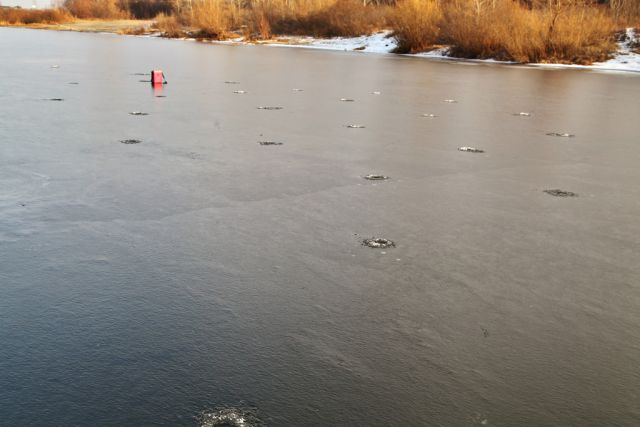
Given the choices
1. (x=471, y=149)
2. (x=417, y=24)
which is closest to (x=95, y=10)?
(x=417, y=24)

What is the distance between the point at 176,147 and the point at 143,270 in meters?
3.65

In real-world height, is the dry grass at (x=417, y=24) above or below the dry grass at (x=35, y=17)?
below

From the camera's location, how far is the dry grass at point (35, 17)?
62822mm

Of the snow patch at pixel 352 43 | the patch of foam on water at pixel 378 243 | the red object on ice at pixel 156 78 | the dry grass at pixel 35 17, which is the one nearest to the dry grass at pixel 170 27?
the snow patch at pixel 352 43

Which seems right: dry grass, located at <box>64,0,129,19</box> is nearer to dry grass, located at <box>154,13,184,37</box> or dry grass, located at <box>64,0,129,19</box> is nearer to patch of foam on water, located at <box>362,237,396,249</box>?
dry grass, located at <box>154,13,184,37</box>

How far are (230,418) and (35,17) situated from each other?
71094mm

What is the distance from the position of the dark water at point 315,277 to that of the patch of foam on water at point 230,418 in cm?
3

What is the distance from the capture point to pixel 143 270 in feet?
11.9

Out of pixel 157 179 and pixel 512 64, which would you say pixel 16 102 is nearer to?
pixel 157 179

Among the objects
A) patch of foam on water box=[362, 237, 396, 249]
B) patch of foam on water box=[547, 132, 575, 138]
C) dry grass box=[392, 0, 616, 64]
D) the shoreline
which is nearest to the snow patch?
the shoreline

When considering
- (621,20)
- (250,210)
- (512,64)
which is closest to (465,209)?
(250,210)

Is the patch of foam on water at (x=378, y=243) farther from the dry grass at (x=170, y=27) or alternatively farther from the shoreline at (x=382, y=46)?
the dry grass at (x=170, y=27)

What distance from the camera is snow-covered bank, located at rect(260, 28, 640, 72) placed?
23.3 m

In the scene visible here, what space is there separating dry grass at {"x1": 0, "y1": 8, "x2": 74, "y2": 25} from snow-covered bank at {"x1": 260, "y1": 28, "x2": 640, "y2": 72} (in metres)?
34.4
